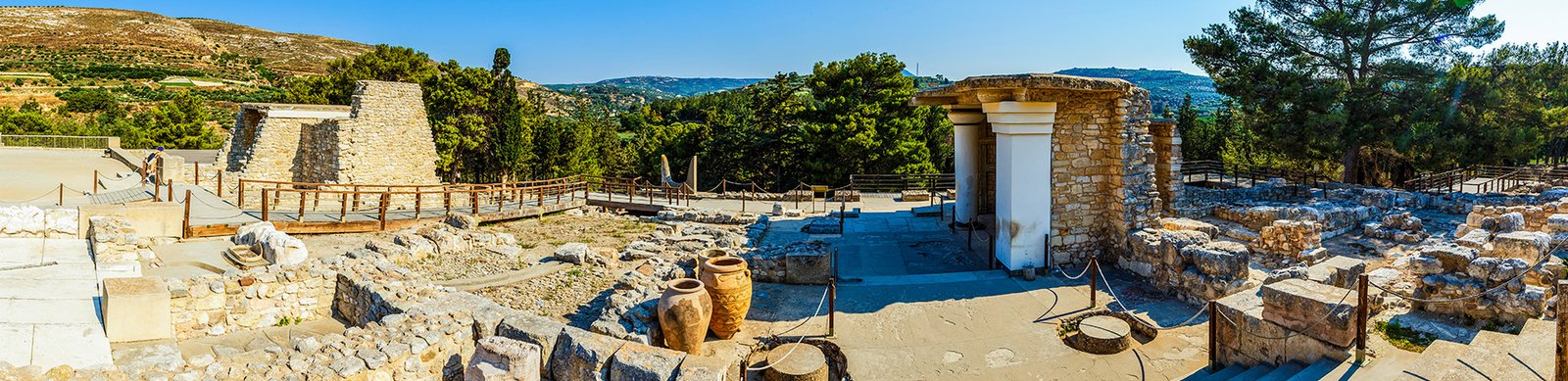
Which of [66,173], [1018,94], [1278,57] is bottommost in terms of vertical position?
[66,173]

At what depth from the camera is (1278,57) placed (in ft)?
80.7

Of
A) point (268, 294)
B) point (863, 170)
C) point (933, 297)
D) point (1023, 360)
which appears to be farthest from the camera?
point (863, 170)

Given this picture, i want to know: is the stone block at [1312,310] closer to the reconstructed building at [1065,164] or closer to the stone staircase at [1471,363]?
the stone staircase at [1471,363]

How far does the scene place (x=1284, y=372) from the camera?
5.83 meters

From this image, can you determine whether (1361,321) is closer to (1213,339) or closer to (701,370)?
(1213,339)

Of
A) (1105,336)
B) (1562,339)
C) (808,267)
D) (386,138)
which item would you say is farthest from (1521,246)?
(386,138)

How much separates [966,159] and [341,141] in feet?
57.6

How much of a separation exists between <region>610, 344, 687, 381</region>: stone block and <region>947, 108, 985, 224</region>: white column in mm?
9332

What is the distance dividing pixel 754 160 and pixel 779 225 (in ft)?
62.5

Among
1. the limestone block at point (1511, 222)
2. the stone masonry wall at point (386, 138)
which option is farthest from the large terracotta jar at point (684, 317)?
the stone masonry wall at point (386, 138)

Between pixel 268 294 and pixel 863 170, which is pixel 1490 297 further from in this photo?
pixel 863 170

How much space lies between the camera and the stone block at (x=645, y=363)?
17.3 feet

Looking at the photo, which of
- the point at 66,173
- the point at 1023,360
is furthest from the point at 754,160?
the point at 1023,360

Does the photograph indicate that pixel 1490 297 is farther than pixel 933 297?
No
